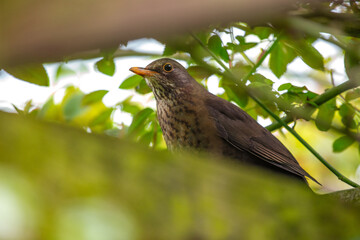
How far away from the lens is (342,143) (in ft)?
11.0

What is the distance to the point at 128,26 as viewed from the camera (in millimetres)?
730

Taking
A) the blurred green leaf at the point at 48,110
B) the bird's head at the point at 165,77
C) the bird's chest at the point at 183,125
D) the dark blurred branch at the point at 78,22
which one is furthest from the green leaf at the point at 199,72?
the dark blurred branch at the point at 78,22

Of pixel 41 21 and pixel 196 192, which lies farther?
pixel 196 192

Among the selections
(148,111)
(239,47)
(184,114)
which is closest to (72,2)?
(239,47)

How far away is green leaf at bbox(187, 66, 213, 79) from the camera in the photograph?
9.69 feet

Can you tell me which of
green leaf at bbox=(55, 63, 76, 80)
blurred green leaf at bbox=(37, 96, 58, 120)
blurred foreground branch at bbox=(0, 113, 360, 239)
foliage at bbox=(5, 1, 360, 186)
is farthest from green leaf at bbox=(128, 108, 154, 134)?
blurred foreground branch at bbox=(0, 113, 360, 239)

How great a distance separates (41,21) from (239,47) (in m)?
2.17

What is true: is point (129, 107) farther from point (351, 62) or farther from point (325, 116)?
point (351, 62)

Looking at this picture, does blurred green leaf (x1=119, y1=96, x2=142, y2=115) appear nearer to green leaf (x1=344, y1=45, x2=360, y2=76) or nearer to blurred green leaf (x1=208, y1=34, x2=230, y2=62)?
blurred green leaf (x1=208, y1=34, x2=230, y2=62)

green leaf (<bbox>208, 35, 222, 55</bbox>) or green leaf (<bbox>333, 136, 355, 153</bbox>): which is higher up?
green leaf (<bbox>208, 35, 222, 55</bbox>)

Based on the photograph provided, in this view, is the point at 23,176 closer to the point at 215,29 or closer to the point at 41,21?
the point at 41,21

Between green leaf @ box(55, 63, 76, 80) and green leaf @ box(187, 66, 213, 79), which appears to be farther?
green leaf @ box(55, 63, 76, 80)

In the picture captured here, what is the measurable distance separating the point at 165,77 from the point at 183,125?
78 cm

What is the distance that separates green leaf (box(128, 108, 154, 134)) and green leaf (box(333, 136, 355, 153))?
1350 mm
